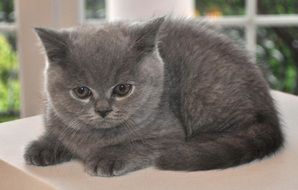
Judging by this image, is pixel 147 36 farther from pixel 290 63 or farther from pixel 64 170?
pixel 290 63

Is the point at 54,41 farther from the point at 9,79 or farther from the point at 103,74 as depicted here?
the point at 9,79

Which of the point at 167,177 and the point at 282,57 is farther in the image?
the point at 282,57

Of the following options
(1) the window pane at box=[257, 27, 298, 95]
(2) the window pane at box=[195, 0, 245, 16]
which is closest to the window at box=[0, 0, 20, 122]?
(2) the window pane at box=[195, 0, 245, 16]

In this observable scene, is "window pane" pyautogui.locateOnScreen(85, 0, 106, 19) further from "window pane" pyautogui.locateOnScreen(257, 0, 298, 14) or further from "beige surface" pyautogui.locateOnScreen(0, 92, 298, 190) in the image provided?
"beige surface" pyautogui.locateOnScreen(0, 92, 298, 190)

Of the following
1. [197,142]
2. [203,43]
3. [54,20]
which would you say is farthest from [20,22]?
[197,142]

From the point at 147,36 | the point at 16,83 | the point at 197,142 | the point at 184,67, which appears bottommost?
the point at 16,83

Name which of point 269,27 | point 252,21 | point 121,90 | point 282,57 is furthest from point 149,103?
point 282,57
